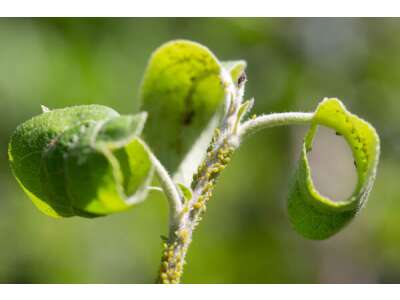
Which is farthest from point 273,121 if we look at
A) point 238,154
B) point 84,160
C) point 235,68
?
point 238,154

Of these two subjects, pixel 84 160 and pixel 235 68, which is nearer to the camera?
pixel 84 160

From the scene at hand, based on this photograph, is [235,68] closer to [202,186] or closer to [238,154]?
[202,186]


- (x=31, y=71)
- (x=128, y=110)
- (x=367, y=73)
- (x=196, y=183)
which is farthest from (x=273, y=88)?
(x=196, y=183)

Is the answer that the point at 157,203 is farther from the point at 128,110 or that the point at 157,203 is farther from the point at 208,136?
the point at 208,136

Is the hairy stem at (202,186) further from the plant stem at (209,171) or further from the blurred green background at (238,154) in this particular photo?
the blurred green background at (238,154)

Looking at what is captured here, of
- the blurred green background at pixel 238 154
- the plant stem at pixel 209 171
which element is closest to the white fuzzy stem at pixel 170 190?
the plant stem at pixel 209 171

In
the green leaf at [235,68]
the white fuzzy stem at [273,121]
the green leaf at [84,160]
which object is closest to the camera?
the green leaf at [84,160]

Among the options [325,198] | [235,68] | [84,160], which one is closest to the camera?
[84,160]
